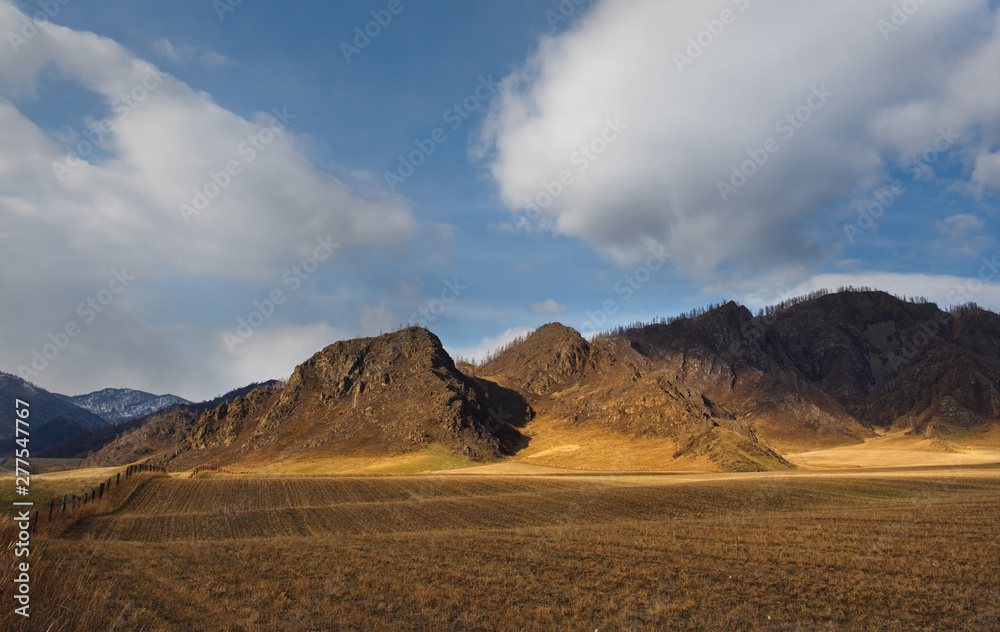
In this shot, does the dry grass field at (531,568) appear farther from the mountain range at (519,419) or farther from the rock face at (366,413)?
the rock face at (366,413)

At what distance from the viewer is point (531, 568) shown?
19312mm

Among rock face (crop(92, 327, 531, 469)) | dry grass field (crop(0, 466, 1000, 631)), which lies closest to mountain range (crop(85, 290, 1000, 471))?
rock face (crop(92, 327, 531, 469))

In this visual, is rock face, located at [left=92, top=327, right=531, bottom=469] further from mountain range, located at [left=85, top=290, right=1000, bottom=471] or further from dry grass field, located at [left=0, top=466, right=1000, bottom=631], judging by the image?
dry grass field, located at [left=0, top=466, right=1000, bottom=631]

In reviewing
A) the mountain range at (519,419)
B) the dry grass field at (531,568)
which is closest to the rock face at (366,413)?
the mountain range at (519,419)

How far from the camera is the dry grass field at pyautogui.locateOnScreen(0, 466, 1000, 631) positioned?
14047 millimetres

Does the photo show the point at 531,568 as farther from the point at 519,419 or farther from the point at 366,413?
the point at 519,419

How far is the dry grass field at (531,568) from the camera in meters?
14.0

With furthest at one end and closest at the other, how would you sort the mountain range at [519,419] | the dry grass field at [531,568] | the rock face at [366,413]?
the rock face at [366,413] → the mountain range at [519,419] → the dry grass field at [531,568]

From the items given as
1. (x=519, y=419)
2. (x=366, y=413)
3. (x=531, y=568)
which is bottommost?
(x=531, y=568)

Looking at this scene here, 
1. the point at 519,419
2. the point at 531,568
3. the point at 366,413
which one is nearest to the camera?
the point at 531,568

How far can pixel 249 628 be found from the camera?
13211 mm

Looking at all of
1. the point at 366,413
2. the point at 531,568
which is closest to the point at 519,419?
the point at 366,413

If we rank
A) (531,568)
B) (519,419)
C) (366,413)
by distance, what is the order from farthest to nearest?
(519,419) → (366,413) → (531,568)

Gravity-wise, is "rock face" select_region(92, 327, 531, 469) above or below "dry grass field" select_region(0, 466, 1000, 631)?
above
